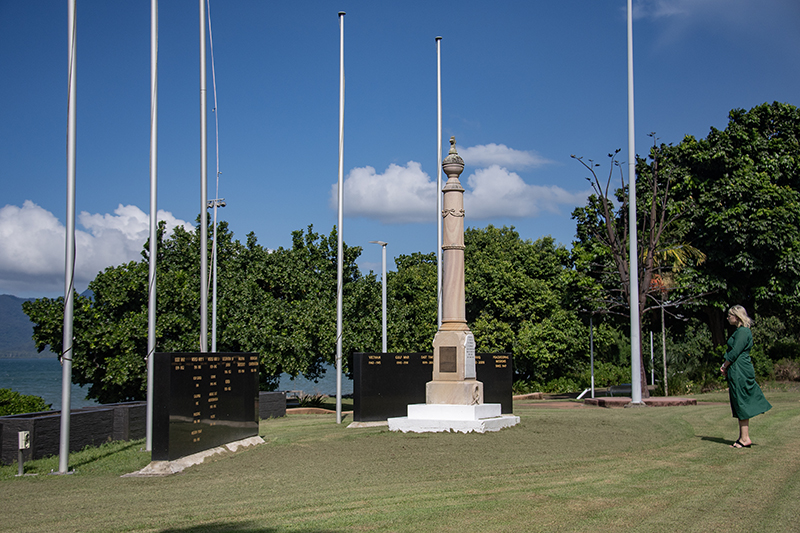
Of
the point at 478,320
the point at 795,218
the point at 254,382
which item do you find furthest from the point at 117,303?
the point at 795,218

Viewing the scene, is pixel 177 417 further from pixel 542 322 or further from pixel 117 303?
pixel 542 322

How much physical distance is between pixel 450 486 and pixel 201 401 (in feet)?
15.1

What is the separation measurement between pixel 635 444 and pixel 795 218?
19.5 metres

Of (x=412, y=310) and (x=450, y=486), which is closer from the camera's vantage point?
(x=450, y=486)

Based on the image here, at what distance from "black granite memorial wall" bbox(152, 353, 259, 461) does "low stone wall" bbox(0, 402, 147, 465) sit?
2552 mm

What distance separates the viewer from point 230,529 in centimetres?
591

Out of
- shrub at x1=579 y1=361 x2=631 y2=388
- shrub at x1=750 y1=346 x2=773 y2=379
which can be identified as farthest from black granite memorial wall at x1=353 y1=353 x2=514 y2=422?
shrub at x1=579 y1=361 x2=631 y2=388

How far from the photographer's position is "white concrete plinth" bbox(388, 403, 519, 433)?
43.0 feet

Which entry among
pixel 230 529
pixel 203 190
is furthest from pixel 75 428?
pixel 230 529

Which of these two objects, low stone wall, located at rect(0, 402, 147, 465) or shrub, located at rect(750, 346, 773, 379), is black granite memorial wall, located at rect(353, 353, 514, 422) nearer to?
low stone wall, located at rect(0, 402, 147, 465)

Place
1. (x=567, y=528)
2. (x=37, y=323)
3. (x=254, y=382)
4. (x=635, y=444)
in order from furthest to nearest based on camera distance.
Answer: (x=37, y=323) → (x=254, y=382) → (x=635, y=444) → (x=567, y=528)

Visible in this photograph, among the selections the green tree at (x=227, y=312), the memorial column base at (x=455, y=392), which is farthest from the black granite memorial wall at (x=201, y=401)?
the green tree at (x=227, y=312)

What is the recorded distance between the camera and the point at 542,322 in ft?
112

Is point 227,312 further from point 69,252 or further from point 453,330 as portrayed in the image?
point 69,252
